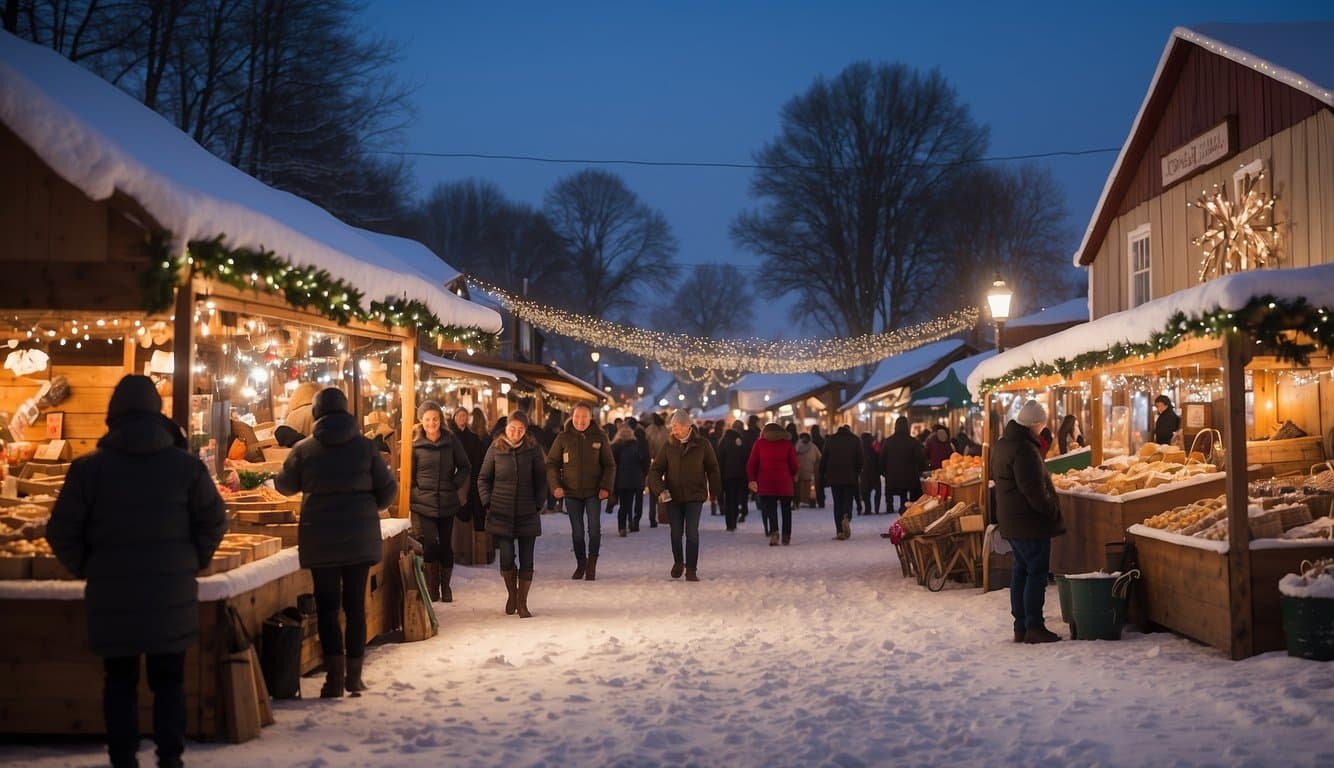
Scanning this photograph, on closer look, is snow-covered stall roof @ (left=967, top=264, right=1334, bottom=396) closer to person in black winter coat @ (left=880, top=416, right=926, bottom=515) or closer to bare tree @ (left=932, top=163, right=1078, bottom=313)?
person in black winter coat @ (left=880, top=416, right=926, bottom=515)

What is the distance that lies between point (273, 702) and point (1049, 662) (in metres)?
4.99

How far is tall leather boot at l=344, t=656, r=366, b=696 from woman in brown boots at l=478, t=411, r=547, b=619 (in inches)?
129

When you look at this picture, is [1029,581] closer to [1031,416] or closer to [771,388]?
[1031,416]

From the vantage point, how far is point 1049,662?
28.2 ft

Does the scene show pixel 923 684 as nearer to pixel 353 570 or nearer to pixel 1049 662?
pixel 1049 662

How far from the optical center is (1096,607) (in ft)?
31.0

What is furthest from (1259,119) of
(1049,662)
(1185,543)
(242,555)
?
(242,555)

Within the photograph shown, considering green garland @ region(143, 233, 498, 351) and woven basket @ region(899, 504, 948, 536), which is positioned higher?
green garland @ region(143, 233, 498, 351)

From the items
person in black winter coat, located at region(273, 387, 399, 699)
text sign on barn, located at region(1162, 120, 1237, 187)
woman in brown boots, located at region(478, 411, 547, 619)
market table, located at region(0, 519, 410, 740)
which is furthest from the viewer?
text sign on barn, located at region(1162, 120, 1237, 187)

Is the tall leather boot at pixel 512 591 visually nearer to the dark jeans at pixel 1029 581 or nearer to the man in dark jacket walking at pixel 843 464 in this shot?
the dark jeans at pixel 1029 581

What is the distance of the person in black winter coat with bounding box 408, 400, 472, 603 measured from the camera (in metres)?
11.5

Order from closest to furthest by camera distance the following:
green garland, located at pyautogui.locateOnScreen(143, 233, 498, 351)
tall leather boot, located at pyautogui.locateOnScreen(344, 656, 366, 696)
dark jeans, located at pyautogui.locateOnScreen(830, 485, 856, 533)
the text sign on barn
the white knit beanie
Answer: green garland, located at pyautogui.locateOnScreen(143, 233, 498, 351)
tall leather boot, located at pyautogui.locateOnScreen(344, 656, 366, 696)
the white knit beanie
the text sign on barn
dark jeans, located at pyautogui.locateOnScreen(830, 485, 856, 533)

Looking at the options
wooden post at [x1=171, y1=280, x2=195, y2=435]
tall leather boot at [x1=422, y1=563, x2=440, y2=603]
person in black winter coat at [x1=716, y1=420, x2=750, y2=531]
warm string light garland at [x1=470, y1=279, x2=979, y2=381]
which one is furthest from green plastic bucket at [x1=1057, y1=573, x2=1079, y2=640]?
warm string light garland at [x1=470, y1=279, x2=979, y2=381]

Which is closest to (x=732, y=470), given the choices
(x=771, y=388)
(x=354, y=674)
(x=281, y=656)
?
(x=354, y=674)
